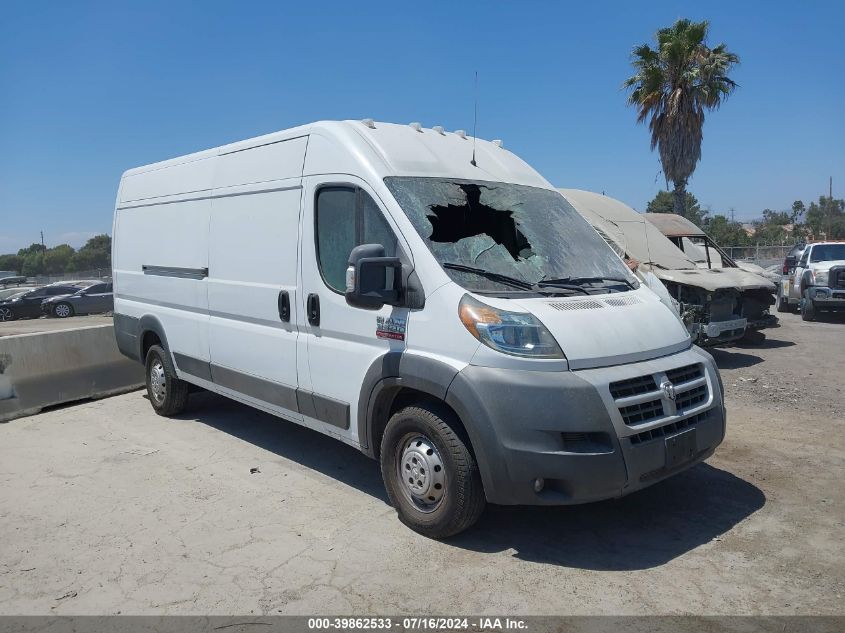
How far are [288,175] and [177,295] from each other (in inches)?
87.7

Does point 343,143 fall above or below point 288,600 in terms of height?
above

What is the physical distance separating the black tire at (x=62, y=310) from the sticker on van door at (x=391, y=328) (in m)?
25.6

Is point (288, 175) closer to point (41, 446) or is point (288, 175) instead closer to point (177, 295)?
point (177, 295)

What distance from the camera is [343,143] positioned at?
15.2ft

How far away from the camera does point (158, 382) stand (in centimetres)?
727

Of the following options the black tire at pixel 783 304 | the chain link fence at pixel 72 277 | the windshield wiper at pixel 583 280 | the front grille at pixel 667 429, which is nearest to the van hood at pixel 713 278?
the windshield wiper at pixel 583 280

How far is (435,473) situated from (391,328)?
94cm

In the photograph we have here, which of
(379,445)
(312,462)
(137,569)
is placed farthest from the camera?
(312,462)


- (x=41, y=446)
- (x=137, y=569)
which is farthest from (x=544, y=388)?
(x=41, y=446)

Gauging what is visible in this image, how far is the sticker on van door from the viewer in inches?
164

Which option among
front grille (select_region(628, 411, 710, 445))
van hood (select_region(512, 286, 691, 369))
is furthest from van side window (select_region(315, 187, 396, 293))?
front grille (select_region(628, 411, 710, 445))

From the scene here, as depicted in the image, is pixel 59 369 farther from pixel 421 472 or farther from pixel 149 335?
pixel 421 472

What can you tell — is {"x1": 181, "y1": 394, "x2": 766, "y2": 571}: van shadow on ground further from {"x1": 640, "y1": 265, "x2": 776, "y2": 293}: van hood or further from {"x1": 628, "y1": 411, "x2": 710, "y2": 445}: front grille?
{"x1": 640, "y1": 265, "x2": 776, "y2": 293}: van hood

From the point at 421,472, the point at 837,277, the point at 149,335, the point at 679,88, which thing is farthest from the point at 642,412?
the point at 679,88
